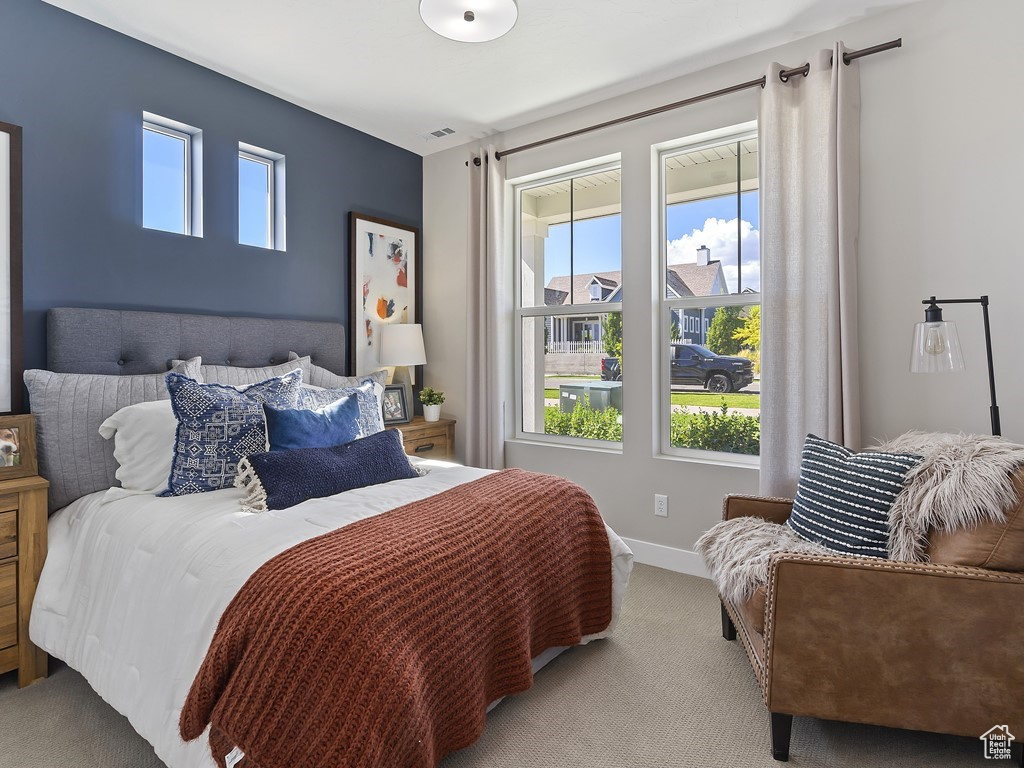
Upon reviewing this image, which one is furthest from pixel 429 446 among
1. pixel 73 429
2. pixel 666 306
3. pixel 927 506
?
pixel 927 506

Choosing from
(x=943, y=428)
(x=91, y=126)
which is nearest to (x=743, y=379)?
(x=943, y=428)

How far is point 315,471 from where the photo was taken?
2.08 metres

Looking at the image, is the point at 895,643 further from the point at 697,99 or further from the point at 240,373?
the point at 240,373

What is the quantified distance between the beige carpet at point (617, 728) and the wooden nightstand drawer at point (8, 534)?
0.51 m

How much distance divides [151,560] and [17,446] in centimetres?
89

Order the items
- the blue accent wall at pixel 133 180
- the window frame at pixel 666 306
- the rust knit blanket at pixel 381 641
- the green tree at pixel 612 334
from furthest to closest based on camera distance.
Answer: the green tree at pixel 612 334 → the window frame at pixel 666 306 → the blue accent wall at pixel 133 180 → the rust knit blanket at pixel 381 641

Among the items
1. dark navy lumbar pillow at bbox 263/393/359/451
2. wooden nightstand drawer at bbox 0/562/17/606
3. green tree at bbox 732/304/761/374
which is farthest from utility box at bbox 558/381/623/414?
wooden nightstand drawer at bbox 0/562/17/606

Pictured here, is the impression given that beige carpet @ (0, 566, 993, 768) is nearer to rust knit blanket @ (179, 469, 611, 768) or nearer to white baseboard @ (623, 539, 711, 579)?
rust knit blanket @ (179, 469, 611, 768)

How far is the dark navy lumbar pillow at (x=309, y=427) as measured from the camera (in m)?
2.27

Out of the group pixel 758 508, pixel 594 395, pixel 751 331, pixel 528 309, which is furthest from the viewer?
pixel 528 309

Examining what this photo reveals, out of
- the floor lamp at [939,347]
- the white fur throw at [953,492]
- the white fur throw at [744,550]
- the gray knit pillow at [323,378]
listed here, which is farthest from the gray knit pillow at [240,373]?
the floor lamp at [939,347]

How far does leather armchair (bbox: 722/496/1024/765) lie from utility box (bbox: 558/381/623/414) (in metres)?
1.89

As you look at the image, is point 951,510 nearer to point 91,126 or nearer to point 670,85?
point 670,85

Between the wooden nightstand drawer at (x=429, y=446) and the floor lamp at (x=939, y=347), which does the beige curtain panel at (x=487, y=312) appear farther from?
the floor lamp at (x=939, y=347)
